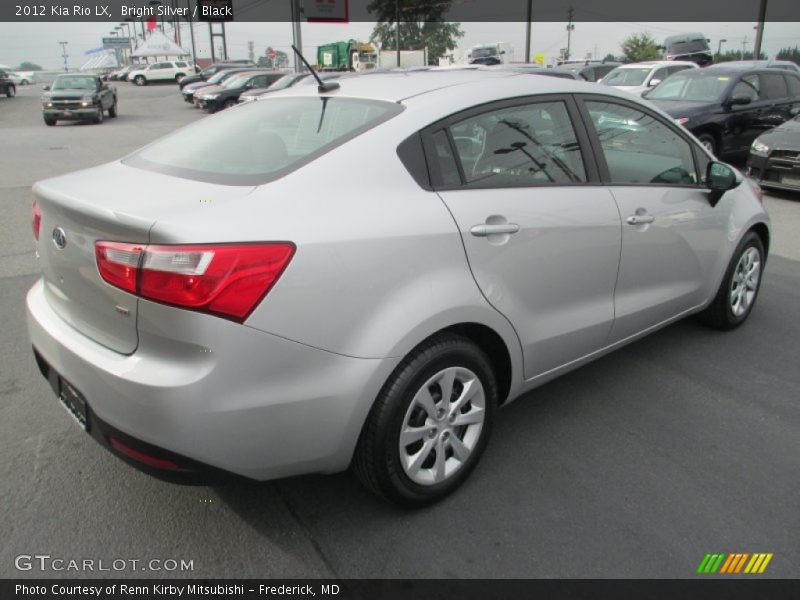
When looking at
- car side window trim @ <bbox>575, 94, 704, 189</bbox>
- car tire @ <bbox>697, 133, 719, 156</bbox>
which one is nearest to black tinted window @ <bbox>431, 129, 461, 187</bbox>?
car side window trim @ <bbox>575, 94, 704, 189</bbox>

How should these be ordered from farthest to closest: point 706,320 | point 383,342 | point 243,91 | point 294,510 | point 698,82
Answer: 1. point 243,91
2. point 698,82
3. point 706,320
4. point 294,510
5. point 383,342

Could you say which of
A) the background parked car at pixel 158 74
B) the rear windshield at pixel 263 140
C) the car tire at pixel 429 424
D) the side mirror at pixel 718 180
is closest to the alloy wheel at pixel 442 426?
the car tire at pixel 429 424

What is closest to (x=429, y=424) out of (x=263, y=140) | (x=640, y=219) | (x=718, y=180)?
(x=263, y=140)

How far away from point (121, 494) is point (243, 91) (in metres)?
24.6

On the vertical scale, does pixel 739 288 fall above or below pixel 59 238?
below

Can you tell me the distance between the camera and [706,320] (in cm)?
445

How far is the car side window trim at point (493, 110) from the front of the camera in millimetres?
2539

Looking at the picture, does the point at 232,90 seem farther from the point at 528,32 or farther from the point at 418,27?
the point at 418,27

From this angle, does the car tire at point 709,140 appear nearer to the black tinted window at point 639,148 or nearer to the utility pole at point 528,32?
the black tinted window at point 639,148

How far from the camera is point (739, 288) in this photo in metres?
4.40
